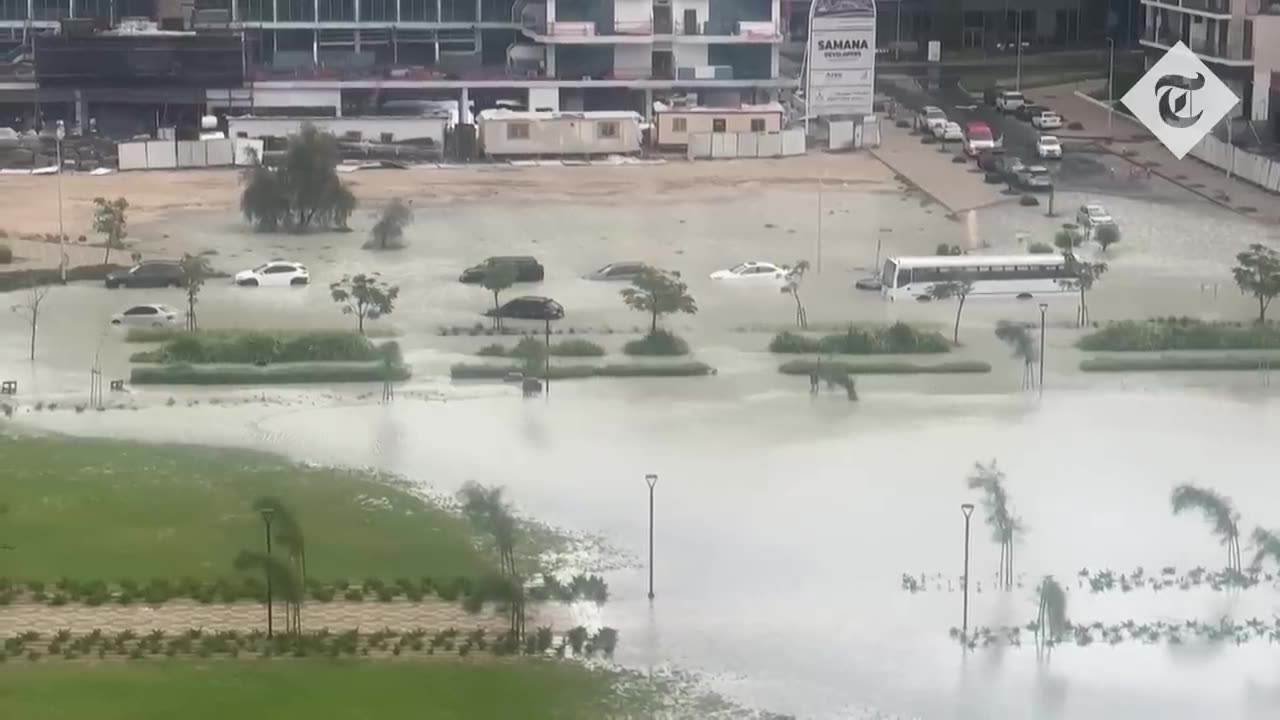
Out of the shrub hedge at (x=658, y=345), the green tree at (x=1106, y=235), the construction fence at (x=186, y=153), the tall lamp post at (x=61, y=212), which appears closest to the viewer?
the shrub hedge at (x=658, y=345)

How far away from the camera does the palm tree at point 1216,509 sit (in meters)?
5.59

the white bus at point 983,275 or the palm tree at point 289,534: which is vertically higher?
the white bus at point 983,275

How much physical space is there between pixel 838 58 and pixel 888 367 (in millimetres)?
1923

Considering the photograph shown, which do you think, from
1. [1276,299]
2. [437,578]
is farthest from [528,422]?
[1276,299]

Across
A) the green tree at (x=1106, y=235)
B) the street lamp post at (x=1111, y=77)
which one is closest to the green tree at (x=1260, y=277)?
the green tree at (x=1106, y=235)

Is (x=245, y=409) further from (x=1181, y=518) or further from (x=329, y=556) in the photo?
(x=1181, y=518)

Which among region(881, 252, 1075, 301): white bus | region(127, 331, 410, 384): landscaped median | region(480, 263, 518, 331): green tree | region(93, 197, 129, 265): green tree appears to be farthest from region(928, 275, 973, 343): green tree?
region(93, 197, 129, 265): green tree

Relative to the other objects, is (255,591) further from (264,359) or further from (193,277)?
(193,277)

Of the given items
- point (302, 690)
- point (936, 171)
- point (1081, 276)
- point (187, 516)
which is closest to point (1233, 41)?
point (936, 171)

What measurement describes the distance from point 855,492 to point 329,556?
1142 millimetres

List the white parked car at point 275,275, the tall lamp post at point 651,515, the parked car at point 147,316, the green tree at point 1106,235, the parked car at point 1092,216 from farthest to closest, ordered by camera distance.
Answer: the parked car at point 1092,216 < the green tree at point 1106,235 < the white parked car at point 275,275 < the parked car at point 147,316 < the tall lamp post at point 651,515

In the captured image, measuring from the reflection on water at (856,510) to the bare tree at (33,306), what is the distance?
0.72 m

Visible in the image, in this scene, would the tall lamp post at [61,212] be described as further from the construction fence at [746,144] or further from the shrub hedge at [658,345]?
the construction fence at [746,144]

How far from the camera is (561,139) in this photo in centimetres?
873
